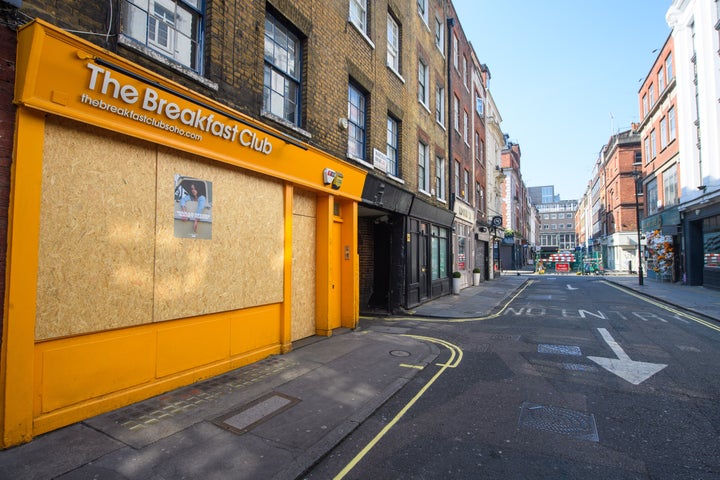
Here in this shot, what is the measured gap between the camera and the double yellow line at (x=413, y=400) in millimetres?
3504

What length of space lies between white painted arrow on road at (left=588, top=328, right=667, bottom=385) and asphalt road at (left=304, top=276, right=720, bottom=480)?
0.06 ft

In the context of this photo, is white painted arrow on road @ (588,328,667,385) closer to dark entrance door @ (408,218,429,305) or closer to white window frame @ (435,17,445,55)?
dark entrance door @ (408,218,429,305)

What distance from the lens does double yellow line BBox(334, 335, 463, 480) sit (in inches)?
138

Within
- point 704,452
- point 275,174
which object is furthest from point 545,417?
point 275,174

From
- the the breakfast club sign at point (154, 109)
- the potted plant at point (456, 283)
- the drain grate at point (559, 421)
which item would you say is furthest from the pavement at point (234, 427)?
the potted plant at point (456, 283)

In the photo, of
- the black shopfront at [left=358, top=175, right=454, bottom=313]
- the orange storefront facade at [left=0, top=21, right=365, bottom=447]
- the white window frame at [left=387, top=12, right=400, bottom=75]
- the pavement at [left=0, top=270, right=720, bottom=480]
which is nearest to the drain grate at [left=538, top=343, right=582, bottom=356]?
the pavement at [left=0, top=270, right=720, bottom=480]

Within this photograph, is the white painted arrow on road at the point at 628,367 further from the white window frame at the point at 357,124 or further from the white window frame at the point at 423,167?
the white window frame at the point at 423,167

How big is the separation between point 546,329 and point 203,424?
8813mm

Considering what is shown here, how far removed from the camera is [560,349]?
769 centimetres

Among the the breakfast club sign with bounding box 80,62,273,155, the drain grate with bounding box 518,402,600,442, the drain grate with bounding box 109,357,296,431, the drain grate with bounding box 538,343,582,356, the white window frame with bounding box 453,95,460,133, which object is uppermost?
the white window frame with bounding box 453,95,460,133

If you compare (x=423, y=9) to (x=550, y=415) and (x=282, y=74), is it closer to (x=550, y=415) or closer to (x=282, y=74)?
(x=282, y=74)

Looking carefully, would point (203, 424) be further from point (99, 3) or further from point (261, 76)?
point (261, 76)

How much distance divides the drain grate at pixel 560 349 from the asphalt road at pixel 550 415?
2.6 inches

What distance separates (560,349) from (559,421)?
3.81m
